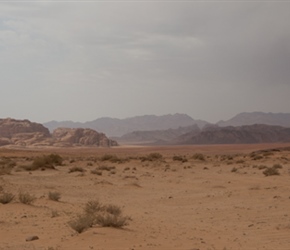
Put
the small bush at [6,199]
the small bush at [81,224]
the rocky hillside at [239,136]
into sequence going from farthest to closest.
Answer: the rocky hillside at [239,136], the small bush at [6,199], the small bush at [81,224]

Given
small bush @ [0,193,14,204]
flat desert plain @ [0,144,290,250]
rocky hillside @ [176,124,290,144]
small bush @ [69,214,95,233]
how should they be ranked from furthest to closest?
rocky hillside @ [176,124,290,144] → small bush @ [0,193,14,204] → small bush @ [69,214,95,233] → flat desert plain @ [0,144,290,250]

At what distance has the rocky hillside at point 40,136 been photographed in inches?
4902

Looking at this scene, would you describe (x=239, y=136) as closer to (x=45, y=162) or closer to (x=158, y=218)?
(x=45, y=162)

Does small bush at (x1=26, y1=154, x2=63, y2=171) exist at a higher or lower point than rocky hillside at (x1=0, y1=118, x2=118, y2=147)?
lower

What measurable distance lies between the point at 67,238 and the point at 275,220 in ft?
20.8

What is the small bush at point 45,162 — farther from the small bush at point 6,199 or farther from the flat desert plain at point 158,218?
the small bush at point 6,199

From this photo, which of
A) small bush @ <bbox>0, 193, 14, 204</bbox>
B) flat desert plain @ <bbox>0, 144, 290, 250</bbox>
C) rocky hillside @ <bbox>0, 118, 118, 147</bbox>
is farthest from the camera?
rocky hillside @ <bbox>0, 118, 118, 147</bbox>

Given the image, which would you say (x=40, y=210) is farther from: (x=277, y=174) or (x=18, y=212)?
(x=277, y=174)

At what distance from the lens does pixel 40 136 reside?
431 feet

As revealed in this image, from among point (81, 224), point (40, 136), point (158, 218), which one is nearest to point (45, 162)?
point (158, 218)

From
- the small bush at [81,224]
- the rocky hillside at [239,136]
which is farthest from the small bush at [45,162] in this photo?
the rocky hillside at [239,136]

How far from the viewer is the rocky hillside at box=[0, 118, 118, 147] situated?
12450 centimetres

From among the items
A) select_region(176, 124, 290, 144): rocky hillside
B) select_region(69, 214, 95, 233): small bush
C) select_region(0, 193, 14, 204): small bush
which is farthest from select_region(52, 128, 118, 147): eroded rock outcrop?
select_region(69, 214, 95, 233): small bush

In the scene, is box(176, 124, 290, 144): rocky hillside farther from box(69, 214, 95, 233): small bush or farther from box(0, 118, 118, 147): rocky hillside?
box(69, 214, 95, 233): small bush
